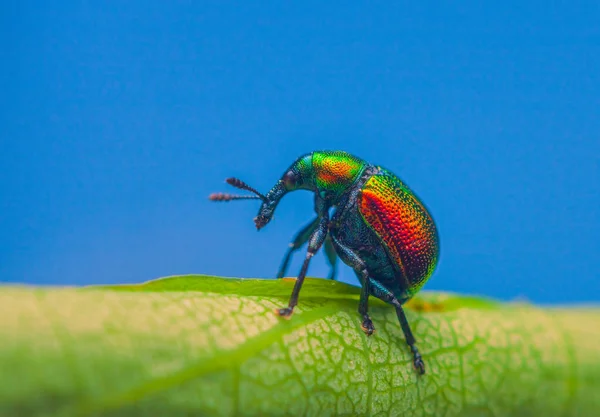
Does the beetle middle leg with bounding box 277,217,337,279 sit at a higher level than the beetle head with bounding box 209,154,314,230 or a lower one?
lower

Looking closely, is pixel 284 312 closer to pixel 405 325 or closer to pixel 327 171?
pixel 405 325

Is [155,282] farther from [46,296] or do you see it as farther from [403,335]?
[403,335]

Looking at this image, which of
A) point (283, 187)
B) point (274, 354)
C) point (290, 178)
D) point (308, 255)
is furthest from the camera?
point (283, 187)

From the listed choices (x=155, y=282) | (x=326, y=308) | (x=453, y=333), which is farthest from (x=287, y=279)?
(x=453, y=333)

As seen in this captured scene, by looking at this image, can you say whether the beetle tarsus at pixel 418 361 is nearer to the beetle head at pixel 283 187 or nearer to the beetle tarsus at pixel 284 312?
the beetle tarsus at pixel 284 312

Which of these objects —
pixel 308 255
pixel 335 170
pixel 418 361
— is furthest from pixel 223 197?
pixel 418 361

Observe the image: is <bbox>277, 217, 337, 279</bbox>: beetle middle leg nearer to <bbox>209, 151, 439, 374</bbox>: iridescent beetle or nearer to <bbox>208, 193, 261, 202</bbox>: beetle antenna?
<bbox>209, 151, 439, 374</bbox>: iridescent beetle

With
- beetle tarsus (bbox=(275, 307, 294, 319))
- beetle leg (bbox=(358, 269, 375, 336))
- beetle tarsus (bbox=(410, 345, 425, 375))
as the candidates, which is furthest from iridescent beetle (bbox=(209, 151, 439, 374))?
beetle tarsus (bbox=(275, 307, 294, 319))
